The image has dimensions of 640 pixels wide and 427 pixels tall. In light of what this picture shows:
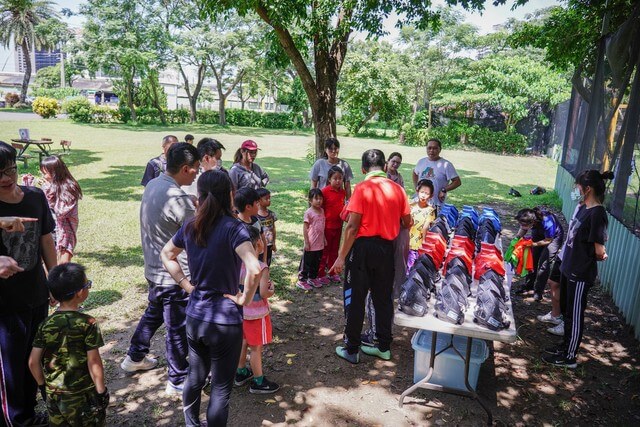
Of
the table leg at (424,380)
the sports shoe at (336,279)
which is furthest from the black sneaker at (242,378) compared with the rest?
the sports shoe at (336,279)

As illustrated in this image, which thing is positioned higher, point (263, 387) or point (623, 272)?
point (623, 272)

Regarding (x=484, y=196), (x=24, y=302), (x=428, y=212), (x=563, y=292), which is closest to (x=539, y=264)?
(x=563, y=292)

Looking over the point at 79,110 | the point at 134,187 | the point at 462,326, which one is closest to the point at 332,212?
the point at 462,326

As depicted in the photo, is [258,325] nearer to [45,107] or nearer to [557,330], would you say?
[557,330]

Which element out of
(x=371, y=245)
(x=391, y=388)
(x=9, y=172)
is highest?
(x=9, y=172)

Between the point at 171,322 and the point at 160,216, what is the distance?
86 cm

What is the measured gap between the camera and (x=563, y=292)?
15.5 feet

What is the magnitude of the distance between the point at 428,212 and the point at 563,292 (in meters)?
1.69

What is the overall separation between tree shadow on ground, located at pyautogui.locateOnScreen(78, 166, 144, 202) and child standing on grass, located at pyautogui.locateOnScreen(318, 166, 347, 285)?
21.1 ft

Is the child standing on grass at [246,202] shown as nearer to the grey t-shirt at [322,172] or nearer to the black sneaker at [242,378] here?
the black sneaker at [242,378]

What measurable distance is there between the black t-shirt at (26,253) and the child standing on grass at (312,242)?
3.34 m

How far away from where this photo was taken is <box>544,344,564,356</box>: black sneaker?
4599 millimetres

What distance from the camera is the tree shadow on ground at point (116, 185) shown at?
11.1m

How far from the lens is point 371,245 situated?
4121 millimetres
